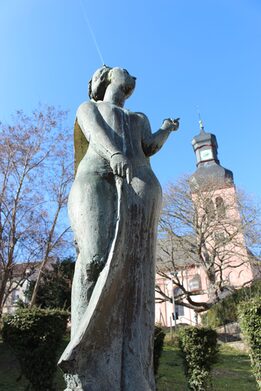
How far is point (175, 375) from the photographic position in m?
13.5

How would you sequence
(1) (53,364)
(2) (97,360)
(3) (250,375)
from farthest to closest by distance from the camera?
(3) (250,375)
(1) (53,364)
(2) (97,360)

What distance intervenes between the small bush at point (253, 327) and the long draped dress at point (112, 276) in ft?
25.7

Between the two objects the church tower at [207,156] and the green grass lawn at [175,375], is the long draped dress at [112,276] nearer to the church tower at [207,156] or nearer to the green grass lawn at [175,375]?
the green grass lawn at [175,375]

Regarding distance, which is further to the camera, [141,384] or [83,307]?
[83,307]

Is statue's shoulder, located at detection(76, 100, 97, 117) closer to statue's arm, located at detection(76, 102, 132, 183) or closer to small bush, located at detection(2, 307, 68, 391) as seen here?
statue's arm, located at detection(76, 102, 132, 183)

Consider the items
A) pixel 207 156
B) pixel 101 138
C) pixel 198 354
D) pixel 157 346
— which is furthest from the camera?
pixel 207 156

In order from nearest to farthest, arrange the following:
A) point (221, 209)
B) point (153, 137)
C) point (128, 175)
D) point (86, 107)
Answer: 1. point (128, 175)
2. point (86, 107)
3. point (153, 137)
4. point (221, 209)

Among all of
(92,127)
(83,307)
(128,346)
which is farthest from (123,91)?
(128,346)

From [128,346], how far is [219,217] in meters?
27.8

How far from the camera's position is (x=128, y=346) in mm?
2838

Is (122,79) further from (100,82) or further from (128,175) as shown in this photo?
(128,175)

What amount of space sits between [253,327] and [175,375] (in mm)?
4895

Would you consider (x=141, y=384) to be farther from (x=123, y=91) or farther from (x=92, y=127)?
(x=123, y=91)

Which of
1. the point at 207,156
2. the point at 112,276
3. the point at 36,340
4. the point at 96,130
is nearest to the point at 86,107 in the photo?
the point at 96,130
